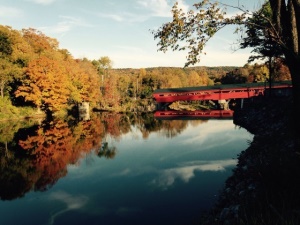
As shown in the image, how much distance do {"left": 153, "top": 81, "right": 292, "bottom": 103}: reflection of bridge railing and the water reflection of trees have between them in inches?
879

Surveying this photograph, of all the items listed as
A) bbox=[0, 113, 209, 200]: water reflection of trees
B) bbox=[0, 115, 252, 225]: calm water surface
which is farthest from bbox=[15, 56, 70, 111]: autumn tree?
bbox=[0, 115, 252, 225]: calm water surface

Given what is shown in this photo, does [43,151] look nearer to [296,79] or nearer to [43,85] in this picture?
[296,79]

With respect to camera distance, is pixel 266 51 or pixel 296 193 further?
pixel 266 51

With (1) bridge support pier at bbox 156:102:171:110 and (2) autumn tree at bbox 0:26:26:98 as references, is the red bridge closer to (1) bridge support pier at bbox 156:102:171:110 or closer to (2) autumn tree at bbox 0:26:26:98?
(1) bridge support pier at bbox 156:102:171:110

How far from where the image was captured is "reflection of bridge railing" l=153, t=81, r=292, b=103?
50594mm

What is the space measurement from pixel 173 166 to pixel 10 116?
115 feet

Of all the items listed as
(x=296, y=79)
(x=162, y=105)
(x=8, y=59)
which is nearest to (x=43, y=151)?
(x=296, y=79)

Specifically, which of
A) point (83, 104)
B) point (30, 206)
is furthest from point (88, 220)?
point (83, 104)

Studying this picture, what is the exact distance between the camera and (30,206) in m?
11.8

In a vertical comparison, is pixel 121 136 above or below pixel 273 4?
below

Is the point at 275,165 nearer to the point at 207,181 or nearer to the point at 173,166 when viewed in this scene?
the point at 207,181

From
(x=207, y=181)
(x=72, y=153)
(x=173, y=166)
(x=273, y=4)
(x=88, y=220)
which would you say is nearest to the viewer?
(x=273, y=4)

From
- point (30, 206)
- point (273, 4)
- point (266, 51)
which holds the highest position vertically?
point (266, 51)

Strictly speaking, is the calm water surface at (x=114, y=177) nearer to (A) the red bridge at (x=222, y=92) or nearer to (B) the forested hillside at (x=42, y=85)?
(B) the forested hillside at (x=42, y=85)
